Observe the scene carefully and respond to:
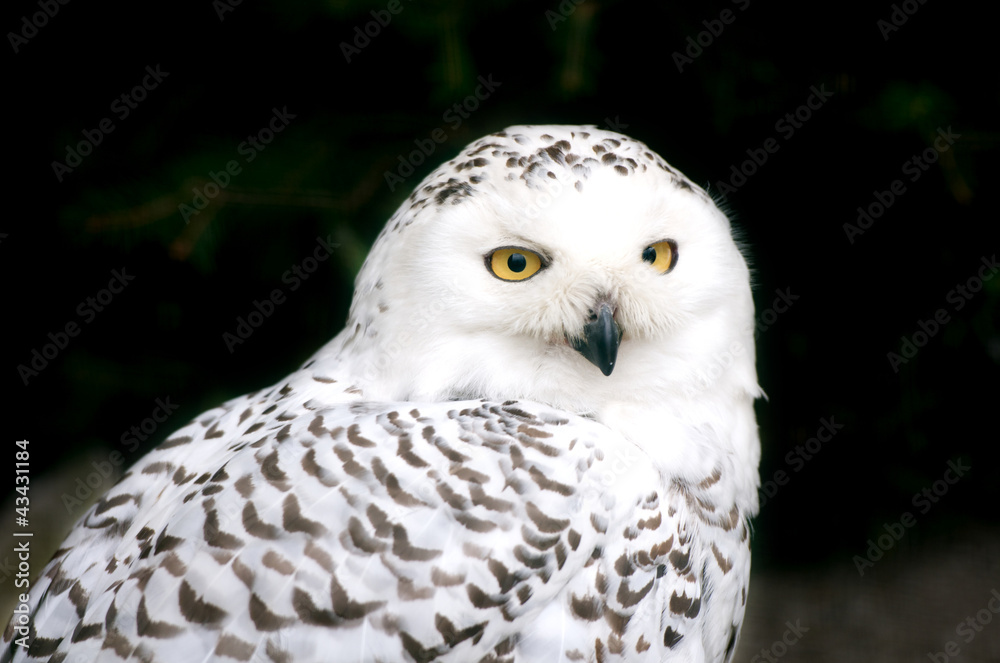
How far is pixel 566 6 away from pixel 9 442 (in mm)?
2326

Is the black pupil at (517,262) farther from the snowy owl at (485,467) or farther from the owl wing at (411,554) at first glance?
the owl wing at (411,554)

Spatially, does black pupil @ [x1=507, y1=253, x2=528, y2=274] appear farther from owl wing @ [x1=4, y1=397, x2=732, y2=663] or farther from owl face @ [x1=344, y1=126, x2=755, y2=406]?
owl wing @ [x1=4, y1=397, x2=732, y2=663]

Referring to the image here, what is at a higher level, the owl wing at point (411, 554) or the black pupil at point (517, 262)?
the black pupil at point (517, 262)

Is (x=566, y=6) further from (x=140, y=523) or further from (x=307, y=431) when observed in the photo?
(x=140, y=523)

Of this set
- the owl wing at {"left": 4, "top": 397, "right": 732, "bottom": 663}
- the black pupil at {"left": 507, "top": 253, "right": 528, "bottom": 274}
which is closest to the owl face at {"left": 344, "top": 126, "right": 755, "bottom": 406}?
the black pupil at {"left": 507, "top": 253, "right": 528, "bottom": 274}

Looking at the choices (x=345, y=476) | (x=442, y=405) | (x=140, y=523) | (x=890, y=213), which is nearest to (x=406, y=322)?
(x=442, y=405)

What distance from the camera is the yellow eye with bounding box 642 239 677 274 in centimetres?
138

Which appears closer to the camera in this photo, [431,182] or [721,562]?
[721,562]

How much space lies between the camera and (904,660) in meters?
2.78

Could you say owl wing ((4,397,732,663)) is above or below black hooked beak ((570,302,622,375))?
below

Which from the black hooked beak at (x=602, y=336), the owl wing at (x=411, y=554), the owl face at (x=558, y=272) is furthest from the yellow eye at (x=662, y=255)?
the owl wing at (x=411, y=554)

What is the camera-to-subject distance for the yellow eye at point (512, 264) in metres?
1.34

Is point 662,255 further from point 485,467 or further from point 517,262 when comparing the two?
point 485,467

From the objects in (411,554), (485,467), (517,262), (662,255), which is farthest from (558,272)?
(411,554)
